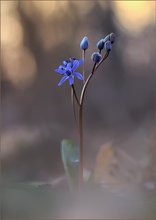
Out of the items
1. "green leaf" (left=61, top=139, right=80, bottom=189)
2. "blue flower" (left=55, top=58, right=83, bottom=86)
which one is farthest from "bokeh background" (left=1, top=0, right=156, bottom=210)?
"blue flower" (left=55, top=58, right=83, bottom=86)

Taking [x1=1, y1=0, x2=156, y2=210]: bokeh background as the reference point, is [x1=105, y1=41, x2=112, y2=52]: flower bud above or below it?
below

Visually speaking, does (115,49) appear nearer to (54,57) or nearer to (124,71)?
(124,71)

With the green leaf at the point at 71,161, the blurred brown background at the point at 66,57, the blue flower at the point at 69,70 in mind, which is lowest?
the green leaf at the point at 71,161

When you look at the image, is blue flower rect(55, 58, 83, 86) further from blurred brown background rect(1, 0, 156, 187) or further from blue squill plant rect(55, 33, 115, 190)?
blurred brown background rect(1, 0, 156, 187)

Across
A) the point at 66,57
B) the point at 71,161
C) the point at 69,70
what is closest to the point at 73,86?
the point at 69,70

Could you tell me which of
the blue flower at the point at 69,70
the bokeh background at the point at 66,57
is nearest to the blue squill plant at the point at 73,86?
the blue flower at the point at 69,70

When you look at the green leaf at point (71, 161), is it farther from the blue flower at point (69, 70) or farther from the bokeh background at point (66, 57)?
the bokeh background at point (66, 57)

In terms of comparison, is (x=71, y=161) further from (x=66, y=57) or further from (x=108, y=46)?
(x=66, y=57)
